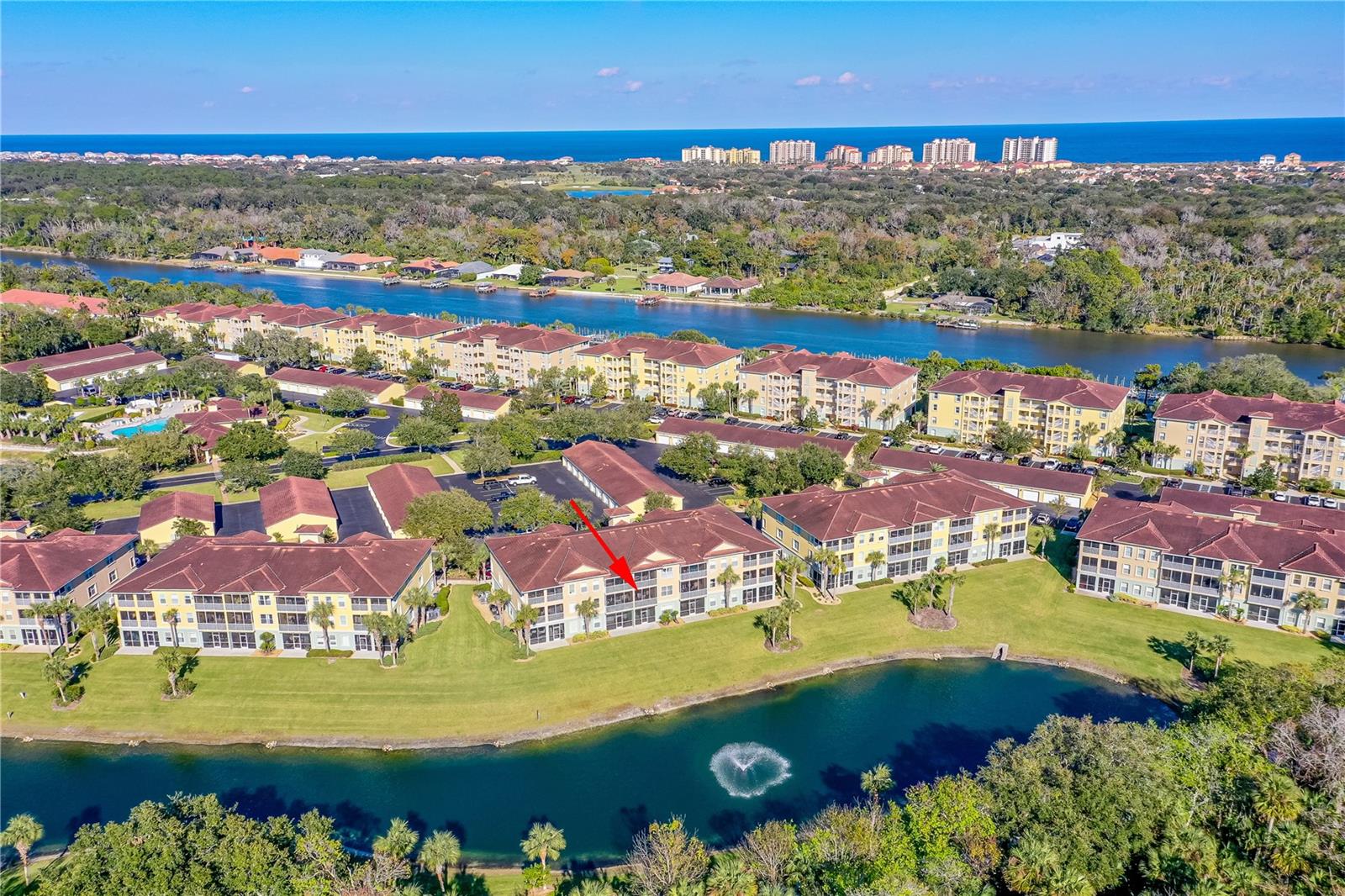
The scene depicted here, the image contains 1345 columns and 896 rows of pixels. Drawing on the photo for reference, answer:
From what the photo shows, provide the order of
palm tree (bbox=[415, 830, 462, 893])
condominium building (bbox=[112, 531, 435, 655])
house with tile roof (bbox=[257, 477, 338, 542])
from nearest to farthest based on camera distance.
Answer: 1. palm tree (bbox=[415, 830, 462, 893])
2. condominium building (bbox=[112, 531, 435, 655])
3. house with tile roof (bbox=[257, 477, 338, 542])

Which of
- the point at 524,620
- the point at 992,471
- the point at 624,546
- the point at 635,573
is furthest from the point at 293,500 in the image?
the point at 992,471

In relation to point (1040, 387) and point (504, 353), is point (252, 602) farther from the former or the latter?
point (1040, 387)

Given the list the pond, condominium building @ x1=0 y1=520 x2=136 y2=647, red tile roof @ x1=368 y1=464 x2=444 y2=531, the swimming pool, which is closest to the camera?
the pond

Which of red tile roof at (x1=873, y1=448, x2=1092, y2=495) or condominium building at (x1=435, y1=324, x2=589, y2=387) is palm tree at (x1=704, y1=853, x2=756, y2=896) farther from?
condominium building at (x1=435, y1=324, x2=589, y2=387)

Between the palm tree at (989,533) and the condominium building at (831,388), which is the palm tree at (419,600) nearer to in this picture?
the palm tree at (989,533)

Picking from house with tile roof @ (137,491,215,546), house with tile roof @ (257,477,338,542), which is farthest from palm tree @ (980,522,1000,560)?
house with tile roof @ (137,491,215,546)

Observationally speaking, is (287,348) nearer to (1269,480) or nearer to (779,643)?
(779,643)

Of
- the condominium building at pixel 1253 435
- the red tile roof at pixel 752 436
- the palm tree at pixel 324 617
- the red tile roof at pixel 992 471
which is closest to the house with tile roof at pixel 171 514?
the palm tree at pixel 324 617
